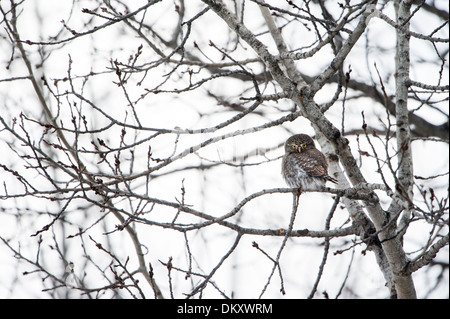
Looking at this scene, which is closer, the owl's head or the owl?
the owl

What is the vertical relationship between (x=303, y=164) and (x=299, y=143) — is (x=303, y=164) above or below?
below

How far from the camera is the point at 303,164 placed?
6.50 meters

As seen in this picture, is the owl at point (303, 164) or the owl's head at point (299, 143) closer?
the owl at point (303, 164)

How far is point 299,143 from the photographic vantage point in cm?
700

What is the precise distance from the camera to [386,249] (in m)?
4.17

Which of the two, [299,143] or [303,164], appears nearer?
[303,164]

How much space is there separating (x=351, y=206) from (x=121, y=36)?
4.90m

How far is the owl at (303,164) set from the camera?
6361 mm

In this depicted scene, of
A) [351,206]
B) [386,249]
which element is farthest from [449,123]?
[386,249]

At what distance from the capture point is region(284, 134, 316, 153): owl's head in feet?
22.8

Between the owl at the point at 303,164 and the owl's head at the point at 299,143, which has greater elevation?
the owl's head at the point at 299,143

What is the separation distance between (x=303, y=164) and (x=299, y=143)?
58 cm

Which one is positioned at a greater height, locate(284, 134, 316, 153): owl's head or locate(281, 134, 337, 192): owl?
locate(284, 134, 316, 153): owl's head
